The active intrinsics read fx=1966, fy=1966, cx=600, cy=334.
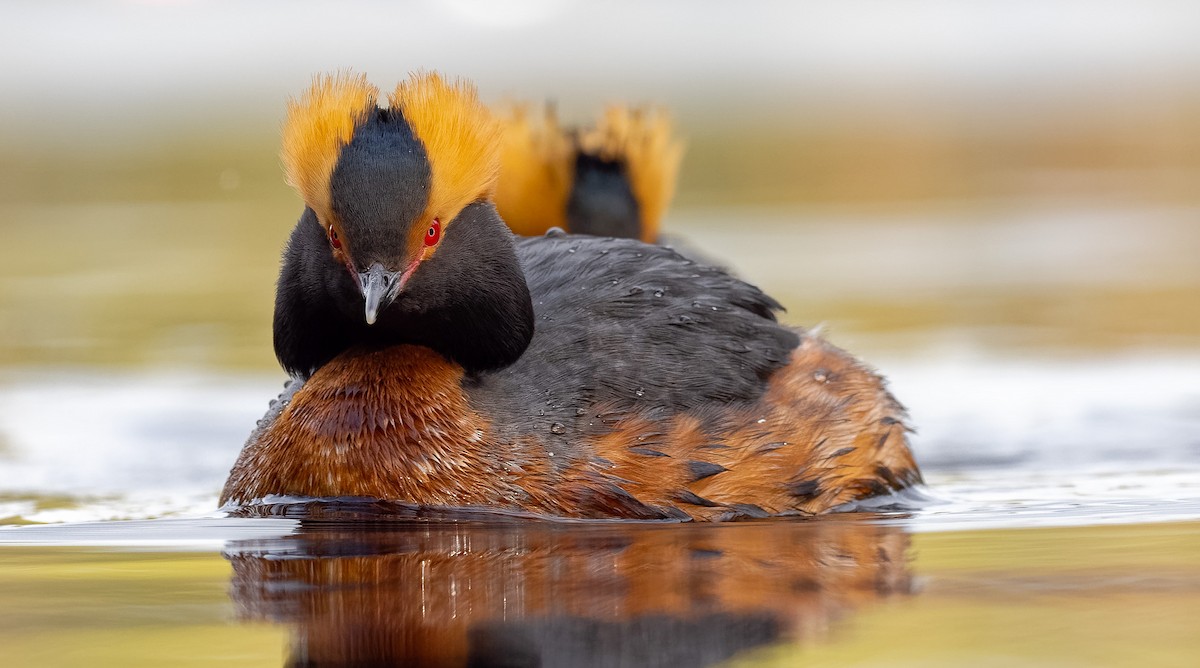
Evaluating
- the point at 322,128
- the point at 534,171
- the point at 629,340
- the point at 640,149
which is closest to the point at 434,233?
the point at 322,128

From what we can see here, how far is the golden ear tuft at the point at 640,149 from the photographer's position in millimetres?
11828

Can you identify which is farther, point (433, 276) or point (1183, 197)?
point (1183, 197)

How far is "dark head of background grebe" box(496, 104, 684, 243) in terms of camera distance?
38.7ft

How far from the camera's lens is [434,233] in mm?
7973

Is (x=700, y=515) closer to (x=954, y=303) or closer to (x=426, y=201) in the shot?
(x=426, y=201)

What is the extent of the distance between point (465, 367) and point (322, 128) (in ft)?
3.85

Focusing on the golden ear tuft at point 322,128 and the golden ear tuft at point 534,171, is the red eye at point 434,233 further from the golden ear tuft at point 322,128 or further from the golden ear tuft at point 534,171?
the golden ear tuft at point 534,171

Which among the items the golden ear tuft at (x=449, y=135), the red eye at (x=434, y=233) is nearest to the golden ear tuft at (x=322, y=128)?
the golden ear tuft at (x=449, y=135)

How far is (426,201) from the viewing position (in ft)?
Answer: 25.8

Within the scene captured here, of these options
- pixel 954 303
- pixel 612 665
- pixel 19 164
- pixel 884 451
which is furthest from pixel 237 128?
pixel 612 665

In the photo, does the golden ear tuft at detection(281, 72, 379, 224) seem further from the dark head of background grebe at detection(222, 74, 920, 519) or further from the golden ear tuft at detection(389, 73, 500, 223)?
the golden ear tuft at detection(389, 73, 500, 223)

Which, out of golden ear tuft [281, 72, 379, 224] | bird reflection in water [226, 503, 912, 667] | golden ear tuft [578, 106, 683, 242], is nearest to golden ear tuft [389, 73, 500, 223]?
golden ear tuft [281, 72, 379, 224]

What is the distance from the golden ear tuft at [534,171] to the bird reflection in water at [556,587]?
4.18 m

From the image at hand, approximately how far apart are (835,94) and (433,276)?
28.0 m
